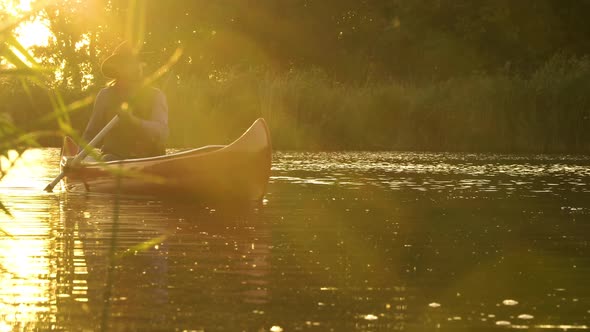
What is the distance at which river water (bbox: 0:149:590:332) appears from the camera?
5.79 meters

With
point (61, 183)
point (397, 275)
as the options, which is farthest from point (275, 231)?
point (61, 183)

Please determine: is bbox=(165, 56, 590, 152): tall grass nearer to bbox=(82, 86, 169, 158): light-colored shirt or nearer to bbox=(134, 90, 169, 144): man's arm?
bbox=(82, 86, 169, 158): light-colored shirt

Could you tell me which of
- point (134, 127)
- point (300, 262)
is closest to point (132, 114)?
point (134, 127)

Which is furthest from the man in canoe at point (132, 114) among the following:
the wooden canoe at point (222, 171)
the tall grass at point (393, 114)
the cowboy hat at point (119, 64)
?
the tall grass at point (393, 114)

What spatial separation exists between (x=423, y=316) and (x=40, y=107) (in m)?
25.2

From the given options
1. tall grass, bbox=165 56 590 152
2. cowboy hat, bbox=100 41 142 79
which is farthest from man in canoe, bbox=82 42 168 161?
tall grass, bbox=165 56 590 152

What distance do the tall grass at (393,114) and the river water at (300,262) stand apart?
12931 mm

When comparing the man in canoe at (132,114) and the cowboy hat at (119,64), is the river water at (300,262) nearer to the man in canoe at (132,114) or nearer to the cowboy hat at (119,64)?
the man in canoe at (132,114)

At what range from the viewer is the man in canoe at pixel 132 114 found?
43.2 feet

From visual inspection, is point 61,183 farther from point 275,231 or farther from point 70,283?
point 70,283

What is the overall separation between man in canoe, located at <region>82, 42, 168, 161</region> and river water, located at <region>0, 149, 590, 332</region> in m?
0.62

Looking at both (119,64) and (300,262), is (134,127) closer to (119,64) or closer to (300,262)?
(119,64)

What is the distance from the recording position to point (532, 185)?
55.4 feet

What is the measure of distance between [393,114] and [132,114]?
1662 centimetres
